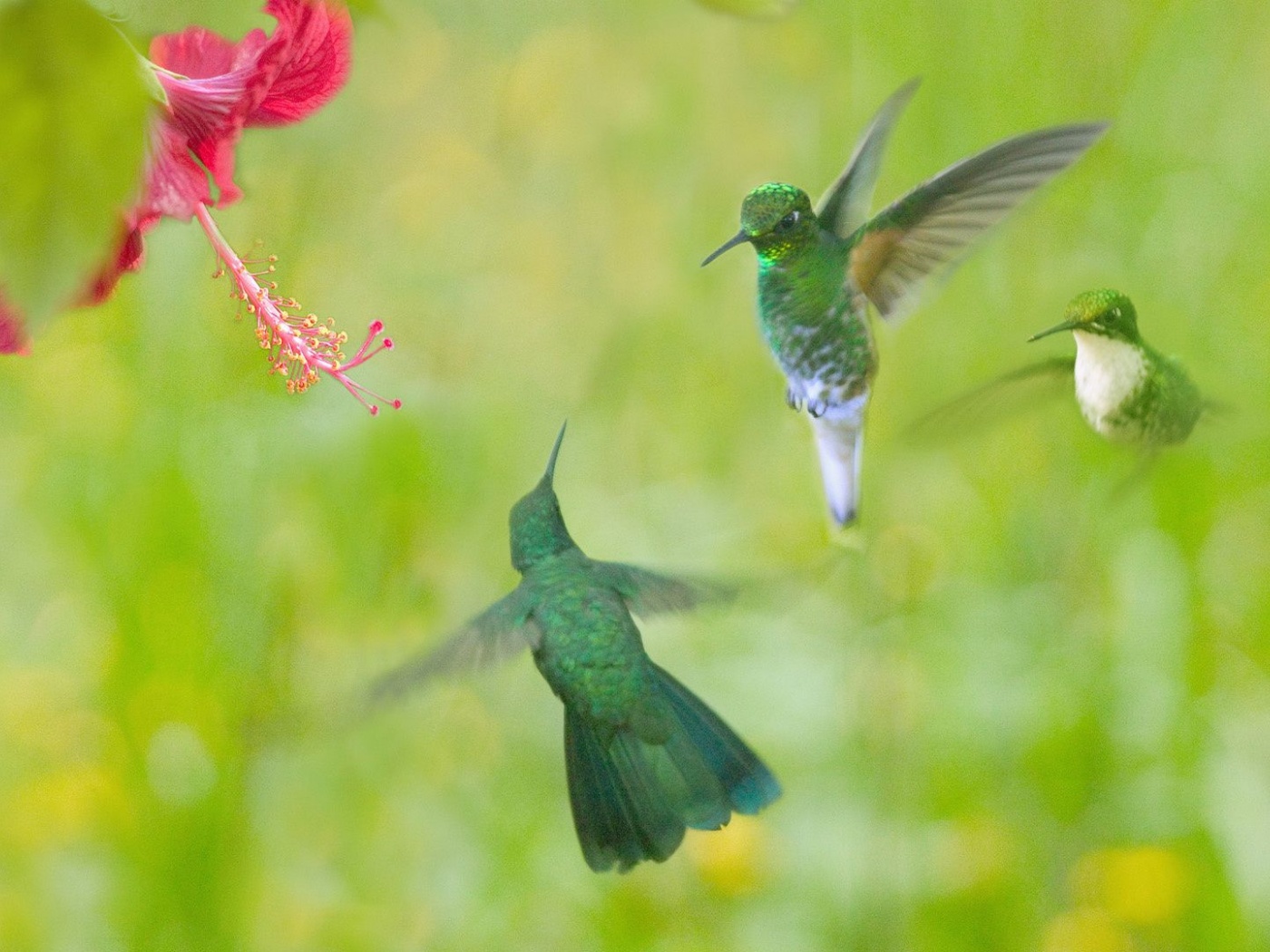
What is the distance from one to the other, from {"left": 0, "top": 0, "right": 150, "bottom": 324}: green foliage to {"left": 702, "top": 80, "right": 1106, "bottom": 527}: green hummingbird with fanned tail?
167 millimetres

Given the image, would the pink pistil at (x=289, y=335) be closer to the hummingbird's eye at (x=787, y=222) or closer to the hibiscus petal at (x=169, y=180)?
the hibiscus petal at (x=169, y=180)

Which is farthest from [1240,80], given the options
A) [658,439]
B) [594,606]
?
[594,606]

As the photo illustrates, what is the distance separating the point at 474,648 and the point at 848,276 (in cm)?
15

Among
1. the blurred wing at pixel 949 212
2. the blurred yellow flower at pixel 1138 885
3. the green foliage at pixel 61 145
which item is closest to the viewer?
the green foliage at pixel 61 145

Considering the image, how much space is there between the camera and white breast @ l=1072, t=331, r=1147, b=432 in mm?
360

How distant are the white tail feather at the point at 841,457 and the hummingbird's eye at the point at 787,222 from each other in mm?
63

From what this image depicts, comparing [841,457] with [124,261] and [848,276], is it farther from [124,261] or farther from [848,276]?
[124,261]

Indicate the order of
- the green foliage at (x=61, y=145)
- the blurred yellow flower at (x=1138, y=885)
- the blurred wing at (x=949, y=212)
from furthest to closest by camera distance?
the blurred yellow flower at (x=1138, y=885) < the blurred wing at (x=949, y=212) < the green foliage at (x=61, y=145)

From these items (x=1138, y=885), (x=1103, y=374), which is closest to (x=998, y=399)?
(x=1103, y=374)

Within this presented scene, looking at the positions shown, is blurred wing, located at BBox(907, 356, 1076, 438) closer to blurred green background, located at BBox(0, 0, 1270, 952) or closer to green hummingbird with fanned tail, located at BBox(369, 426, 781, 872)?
green hummingbird with fanned tail, located at BBox(369, 426, 781, 872)

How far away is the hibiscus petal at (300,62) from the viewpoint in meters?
0.34

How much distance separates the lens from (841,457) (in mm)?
383

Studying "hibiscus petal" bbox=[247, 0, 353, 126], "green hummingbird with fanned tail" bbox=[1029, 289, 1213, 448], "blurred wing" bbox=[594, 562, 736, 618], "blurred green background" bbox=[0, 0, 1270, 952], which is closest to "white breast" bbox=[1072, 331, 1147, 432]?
"green hummingbird with fanned tail" bbox=[1029, 289, 1213, 448]

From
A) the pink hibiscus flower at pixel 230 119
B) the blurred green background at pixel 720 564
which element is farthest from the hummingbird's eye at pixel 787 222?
the blurred green background at pixel 720 564
